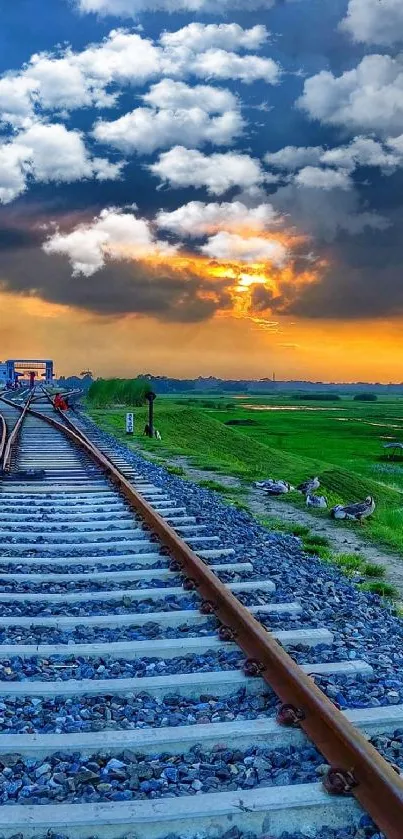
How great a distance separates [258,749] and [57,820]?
986mm

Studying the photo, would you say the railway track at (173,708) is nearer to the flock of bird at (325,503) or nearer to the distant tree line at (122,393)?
the flock of bird at (325,503)

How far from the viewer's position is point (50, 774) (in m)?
3.22

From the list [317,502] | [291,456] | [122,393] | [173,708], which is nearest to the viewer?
[173,708]

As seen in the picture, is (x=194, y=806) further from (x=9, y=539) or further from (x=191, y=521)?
(x=191, y=521)

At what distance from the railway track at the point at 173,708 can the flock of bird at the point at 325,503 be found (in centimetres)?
349

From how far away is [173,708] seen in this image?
3.84 m

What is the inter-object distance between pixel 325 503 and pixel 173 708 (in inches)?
293

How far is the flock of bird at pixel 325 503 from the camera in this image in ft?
32.8

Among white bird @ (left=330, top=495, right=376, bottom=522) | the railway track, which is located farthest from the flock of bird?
the railway track

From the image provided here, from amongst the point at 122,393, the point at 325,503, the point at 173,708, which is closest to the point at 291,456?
the point at 122,393

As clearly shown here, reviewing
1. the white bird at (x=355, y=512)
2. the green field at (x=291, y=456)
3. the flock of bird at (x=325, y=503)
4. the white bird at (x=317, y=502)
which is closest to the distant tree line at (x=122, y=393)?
the green field at (x=291, y=456)

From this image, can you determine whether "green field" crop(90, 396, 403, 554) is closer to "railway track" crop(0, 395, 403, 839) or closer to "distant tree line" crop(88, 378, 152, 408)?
"distant tree line" crop(88, 378, 152, 408)

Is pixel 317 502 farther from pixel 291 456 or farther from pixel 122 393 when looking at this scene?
pixel 122 393

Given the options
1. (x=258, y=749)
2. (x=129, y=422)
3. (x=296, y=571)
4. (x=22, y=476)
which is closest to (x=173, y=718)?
(x=258, y=749)
